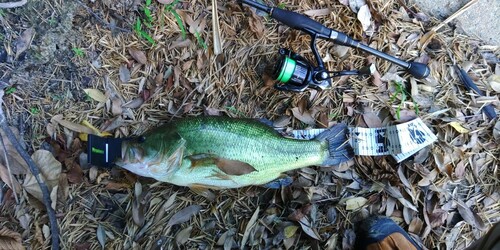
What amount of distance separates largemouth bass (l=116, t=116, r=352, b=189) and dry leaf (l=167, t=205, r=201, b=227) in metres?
0.20

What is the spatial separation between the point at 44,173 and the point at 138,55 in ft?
3.15

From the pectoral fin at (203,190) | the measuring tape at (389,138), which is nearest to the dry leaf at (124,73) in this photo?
the pectoral fin at (203,190)

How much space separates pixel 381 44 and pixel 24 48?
2419 millimetres

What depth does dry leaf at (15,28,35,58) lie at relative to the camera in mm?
2764

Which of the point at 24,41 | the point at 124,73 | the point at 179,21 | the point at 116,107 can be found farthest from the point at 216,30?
the point at 24,41

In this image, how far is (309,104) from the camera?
302cm

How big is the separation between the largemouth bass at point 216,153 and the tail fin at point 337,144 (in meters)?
0.09

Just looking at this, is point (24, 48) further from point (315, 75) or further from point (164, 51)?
point (315, 75)

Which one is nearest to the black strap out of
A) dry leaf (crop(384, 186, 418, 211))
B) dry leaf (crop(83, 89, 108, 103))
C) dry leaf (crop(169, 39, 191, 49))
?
dry leaf (crop(83, 89, 108, 103))

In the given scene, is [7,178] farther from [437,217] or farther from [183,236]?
[437,217]

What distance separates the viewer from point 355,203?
3.00 m

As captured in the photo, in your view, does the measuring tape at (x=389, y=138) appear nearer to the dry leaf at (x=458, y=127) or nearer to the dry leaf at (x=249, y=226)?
the dry leaf at (x=458, y=127)

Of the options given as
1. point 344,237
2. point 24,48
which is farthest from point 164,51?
point 344,237

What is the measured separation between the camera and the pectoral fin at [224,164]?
8.64 feet
